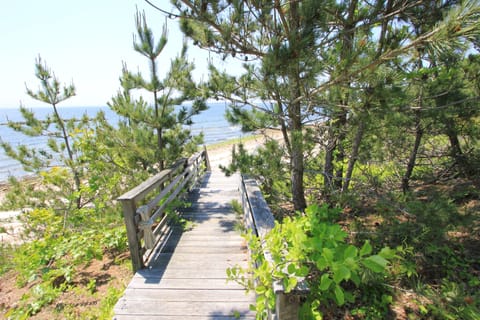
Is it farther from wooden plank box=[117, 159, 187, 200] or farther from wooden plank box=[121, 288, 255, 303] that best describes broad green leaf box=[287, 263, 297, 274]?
wooden plank box=[117, 159, 187, 200]

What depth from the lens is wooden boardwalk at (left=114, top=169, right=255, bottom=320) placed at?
2273 millimetres

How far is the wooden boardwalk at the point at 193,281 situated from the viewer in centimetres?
227

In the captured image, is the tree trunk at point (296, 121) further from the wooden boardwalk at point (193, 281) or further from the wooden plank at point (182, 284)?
the wooden plank at point (182, 284)

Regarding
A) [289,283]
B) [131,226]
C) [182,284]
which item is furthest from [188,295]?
[289,283]

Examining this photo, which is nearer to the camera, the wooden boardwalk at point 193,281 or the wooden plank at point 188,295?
the wooden boardwalk at point 193,281

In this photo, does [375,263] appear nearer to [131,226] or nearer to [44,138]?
[131,226]

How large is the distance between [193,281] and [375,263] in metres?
2.16

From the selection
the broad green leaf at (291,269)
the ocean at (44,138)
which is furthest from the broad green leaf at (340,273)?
the ocean at (44,138)

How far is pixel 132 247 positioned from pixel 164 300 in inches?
29.6

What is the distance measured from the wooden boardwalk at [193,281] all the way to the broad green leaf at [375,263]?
1.56m

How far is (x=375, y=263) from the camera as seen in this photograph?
106 cm

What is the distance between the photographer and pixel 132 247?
281 centimetres

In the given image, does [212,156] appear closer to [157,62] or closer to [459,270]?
[157,62]

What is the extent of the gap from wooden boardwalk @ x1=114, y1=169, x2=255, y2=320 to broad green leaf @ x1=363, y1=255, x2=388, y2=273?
1.56 meters
